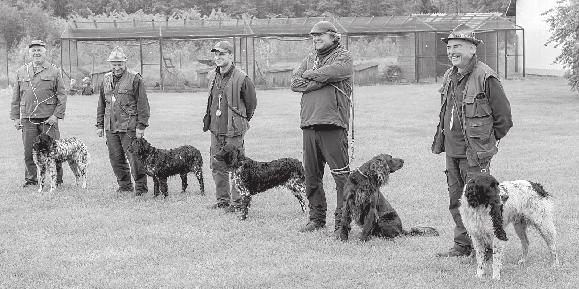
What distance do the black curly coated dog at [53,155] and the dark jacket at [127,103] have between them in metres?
1.09

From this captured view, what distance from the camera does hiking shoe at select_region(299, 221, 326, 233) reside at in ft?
27.1

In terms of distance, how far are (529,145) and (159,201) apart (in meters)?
8.25

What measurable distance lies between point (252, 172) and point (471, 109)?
3294 millimetres

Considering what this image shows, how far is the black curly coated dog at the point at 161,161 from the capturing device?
10.5 meters

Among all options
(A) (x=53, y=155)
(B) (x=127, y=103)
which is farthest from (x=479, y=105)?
(A) (x=53, y=155)

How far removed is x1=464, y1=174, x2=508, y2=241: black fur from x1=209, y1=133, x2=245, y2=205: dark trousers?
3932 mm

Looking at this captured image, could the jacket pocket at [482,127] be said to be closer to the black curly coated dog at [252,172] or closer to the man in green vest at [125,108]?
the black curly coated dog at [252,172]

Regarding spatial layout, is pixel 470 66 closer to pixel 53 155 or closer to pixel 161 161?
pixel 161 161

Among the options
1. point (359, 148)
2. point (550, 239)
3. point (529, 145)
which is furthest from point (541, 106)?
point (550, 239)

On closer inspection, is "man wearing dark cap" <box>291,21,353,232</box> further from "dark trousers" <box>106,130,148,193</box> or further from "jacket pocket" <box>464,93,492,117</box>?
"dark trousers" <box>106,130,148,193</box>

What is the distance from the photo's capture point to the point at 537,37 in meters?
40.6

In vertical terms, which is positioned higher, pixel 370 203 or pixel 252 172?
pixel 252 172

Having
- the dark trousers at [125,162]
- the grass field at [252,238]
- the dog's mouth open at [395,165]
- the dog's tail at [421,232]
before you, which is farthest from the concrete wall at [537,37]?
the dog's mouth open at [395,165]

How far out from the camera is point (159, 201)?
1039 centimetres
